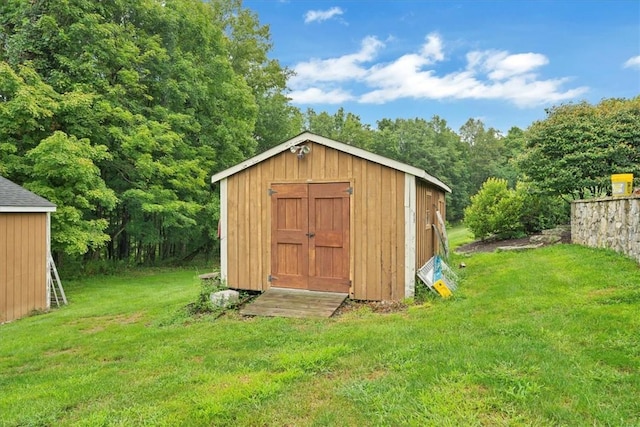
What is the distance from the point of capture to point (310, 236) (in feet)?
21.3

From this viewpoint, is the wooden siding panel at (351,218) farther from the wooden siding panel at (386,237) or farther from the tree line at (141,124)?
the tree line at (141,124)

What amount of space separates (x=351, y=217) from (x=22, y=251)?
7.04 metres

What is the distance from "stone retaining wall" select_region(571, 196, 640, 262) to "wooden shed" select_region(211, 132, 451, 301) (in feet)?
10.4

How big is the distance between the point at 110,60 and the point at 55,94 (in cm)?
248

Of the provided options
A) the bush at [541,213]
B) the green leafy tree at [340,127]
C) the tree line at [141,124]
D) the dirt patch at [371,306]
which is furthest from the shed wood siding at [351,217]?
the green leafy tree at [340,127]

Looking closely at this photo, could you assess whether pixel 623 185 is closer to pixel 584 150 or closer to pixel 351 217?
pixel 584 150

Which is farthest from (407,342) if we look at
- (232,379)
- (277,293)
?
(277,293)

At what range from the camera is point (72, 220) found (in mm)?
10125

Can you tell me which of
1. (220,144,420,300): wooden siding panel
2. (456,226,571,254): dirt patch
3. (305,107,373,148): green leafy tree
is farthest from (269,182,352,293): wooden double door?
(305,107,373,148): green leafy tree

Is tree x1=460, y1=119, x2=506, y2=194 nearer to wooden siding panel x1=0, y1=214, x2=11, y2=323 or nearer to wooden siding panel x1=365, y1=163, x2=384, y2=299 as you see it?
wooden siding panel x1=365, y1=163, x2=384, y2=299

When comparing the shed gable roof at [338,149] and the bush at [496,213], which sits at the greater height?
the shed gable roof at [338,149]

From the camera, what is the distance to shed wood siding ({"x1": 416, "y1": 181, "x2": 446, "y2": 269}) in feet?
22.2

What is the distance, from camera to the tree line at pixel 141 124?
10.2 m

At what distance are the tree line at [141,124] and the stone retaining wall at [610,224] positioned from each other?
195 cm
